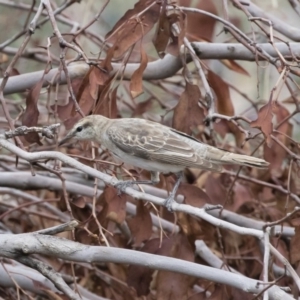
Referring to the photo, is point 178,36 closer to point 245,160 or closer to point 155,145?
point 155,145

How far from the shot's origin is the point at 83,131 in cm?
336

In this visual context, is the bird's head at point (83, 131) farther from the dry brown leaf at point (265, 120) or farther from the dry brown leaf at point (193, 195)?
the dry brown leaf at point (265, 120)

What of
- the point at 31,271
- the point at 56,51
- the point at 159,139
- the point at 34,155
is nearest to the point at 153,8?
the point at 159,139

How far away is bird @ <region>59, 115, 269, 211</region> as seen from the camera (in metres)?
3.34

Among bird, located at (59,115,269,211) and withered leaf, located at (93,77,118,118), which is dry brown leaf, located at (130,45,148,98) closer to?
withered leaf, located at (93,77,118,118)

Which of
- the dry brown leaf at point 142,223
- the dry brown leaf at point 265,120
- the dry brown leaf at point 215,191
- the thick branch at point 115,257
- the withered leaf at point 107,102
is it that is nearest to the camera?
the thick branch at point 115,257

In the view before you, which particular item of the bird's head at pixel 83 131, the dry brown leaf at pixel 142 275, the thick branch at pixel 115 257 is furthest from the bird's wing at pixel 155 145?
the thick branch at pixel 115 257

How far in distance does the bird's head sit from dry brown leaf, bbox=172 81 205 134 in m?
0.43

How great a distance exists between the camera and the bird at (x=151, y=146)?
3.34 m

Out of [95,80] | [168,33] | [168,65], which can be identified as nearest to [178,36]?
[168,33]

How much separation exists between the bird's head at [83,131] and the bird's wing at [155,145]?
11cm

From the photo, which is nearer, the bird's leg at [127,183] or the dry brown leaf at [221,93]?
the bird's leg at [127,183]

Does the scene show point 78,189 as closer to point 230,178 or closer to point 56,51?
point 230,178

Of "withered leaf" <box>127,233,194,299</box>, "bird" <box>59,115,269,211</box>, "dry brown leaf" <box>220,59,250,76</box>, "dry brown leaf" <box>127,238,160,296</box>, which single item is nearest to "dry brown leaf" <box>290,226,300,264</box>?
"bird" <box>59,115,269,211</box>
